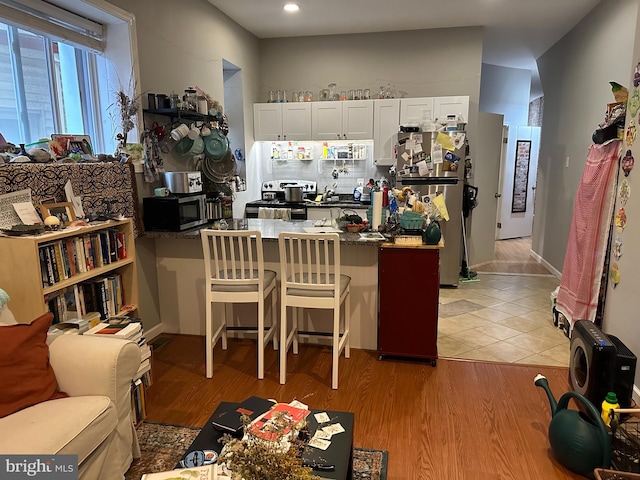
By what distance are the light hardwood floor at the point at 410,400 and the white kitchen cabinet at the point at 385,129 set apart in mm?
2789

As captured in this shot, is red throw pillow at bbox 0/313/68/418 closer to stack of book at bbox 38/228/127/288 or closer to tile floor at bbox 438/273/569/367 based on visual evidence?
stack of book at bbox 38/228/127/288

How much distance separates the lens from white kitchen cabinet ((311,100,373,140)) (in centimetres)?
533

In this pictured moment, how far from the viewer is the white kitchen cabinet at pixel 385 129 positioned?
207 inches

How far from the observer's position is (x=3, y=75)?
2.55 meters

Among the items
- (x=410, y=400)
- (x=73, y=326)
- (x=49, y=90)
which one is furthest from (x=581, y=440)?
(x=49, y=90)

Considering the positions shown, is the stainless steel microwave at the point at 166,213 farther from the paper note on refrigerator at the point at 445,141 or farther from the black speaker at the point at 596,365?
the black speaker at the point at 596,365

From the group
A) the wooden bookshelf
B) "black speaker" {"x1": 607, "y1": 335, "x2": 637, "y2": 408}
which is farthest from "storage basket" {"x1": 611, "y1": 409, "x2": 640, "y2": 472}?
the wooden bookshelf

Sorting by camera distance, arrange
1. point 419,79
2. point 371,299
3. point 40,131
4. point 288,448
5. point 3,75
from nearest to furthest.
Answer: point 288,448 < point 3,75 < point 40,131 < point 371,299 < point 419,79

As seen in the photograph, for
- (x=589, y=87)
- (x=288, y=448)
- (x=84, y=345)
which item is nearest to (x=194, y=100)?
(x=84, y=345)

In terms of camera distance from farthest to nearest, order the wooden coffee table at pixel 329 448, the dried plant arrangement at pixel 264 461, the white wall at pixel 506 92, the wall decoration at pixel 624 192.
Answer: the white wall at pixel 506 92
the wall decoration at pixel 624 192
the wooden coffee table at pixel 329 448
the dried plant arrangement at pixel 264 461

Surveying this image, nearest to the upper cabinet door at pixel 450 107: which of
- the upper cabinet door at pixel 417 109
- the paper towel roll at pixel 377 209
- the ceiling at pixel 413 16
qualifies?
the upper cabinet door at pixel 417 109

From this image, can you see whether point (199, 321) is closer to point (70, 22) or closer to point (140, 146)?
point (140, 146)

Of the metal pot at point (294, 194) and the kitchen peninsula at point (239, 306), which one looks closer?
the kitchen peninsula at point (239, 306)

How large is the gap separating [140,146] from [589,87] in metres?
4.45
